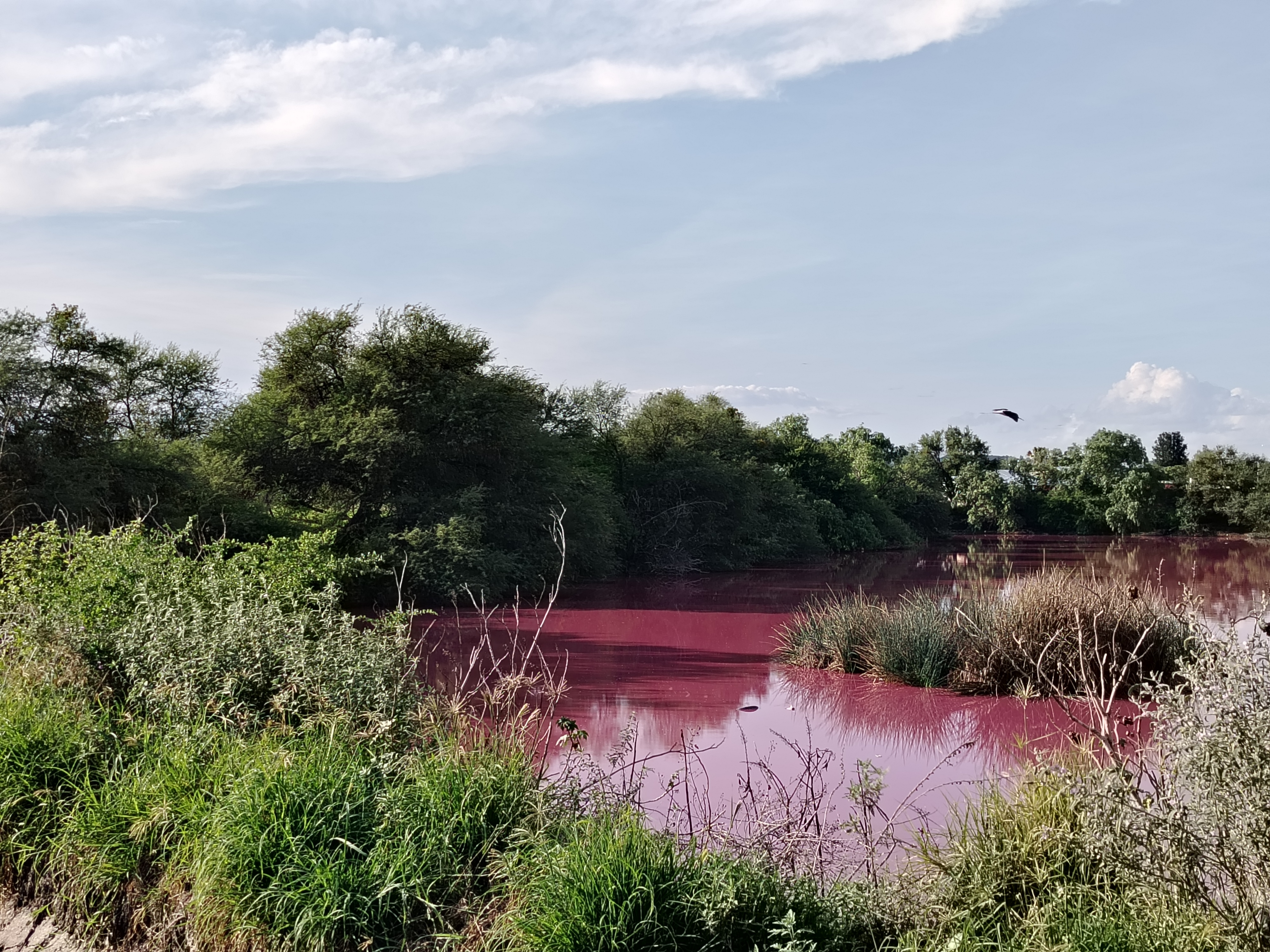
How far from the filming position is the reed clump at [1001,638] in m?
10.7

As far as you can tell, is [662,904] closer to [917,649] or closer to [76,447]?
[917,649]

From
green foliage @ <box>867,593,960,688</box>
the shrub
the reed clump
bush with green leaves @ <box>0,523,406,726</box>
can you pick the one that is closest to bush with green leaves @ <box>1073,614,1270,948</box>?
bush with green leaves @ <box>0,523,406,726</box>

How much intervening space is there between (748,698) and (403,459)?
12399mm

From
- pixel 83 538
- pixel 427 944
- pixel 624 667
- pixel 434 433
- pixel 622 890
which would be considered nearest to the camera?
pixel 622 890

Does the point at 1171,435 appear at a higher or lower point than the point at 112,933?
higher

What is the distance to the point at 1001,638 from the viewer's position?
10.8 meters

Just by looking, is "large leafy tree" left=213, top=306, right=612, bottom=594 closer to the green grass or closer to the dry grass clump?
the dry grass clump

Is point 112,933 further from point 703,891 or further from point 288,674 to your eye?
point 703,891

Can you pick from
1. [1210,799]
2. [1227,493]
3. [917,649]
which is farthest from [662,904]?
[1227,493]

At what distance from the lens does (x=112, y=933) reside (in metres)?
4.41

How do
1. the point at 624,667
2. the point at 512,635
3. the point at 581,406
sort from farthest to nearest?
the point at 581,406
the point at 512,635
the point at 624,667

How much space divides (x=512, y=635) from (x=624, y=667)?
271 centimetres

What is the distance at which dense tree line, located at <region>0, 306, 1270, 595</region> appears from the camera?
17.3m

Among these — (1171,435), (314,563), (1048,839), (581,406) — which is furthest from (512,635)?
(1171,435)
